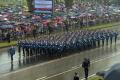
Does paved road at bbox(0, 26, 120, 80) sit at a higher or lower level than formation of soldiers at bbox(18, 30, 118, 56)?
lower

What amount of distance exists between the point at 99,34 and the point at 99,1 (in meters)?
59.3

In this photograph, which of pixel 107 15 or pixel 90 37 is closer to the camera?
pixel 90 37

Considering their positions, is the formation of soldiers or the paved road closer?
the paved road

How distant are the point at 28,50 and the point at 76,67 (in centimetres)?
495

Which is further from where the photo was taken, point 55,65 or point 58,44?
point 58,44

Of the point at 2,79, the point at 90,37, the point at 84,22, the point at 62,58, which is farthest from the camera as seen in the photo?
the point at 84,22

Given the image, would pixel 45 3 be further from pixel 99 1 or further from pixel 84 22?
pixel 99 1

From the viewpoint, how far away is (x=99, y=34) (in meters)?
32.7

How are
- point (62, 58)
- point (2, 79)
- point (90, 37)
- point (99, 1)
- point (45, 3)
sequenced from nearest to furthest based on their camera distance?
1. point (2, 79)
2. point (62, 58)
3. point (90, 37)
4. point (45, 3)
5. point (99, 1)

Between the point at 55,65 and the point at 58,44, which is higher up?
the point at 58,44

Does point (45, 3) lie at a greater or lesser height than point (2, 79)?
greater

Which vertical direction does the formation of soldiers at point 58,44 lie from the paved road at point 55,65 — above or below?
above

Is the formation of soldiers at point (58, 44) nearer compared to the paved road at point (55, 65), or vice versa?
the paved road at point (55, 65)

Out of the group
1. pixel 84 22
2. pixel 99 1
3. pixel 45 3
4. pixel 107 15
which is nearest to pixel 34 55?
pixel 45 3
